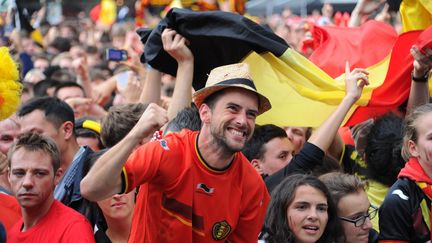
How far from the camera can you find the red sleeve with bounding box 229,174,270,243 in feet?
18.4

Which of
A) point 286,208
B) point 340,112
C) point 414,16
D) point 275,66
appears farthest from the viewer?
point 414,16

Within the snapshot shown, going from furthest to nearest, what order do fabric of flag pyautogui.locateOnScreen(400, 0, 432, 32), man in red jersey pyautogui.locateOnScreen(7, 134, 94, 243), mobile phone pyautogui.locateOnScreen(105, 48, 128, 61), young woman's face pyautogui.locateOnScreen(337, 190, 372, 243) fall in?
mobile phone pyautogui.locateOnScreen(105, 48, 128, 61) → fabric of flag pyautogui.locateOnScreen(400, 0, 432, 32) → young woman's face pyautogui.locateOnScreen(337, 190, 372, 243) → man in red jersey pyautogui.locateOnScreen(7, 134, 94, 243)

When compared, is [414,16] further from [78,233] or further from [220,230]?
[78,233]

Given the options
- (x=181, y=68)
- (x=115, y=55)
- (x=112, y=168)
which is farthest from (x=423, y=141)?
(x=115, y=55)

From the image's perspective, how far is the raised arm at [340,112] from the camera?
6.38 metres

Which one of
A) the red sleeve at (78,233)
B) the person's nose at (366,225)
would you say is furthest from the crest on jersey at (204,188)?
the person's nose at (366,225)

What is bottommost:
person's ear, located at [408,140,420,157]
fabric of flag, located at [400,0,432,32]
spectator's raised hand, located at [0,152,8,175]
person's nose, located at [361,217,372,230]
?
person's nose, located at [361,217,372,230]

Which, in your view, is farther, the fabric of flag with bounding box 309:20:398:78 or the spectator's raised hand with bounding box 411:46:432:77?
the fabric of flag with bounding box 309:20:398:78

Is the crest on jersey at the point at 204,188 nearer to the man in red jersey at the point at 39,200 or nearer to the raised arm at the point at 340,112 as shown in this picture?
the man in red jersey at the point at 39,200

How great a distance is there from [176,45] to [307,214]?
56.2 inches

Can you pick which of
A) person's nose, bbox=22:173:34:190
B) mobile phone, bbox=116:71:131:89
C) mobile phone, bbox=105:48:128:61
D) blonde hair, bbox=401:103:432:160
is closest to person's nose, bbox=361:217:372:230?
blonde hair, bbox=401:103:432:160

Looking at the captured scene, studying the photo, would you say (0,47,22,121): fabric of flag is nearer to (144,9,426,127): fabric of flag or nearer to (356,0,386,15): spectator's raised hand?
(144,9,426,127): fabric of flag

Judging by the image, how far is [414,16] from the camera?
743 cm

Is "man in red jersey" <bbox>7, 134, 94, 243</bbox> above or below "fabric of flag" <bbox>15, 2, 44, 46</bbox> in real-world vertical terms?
below
